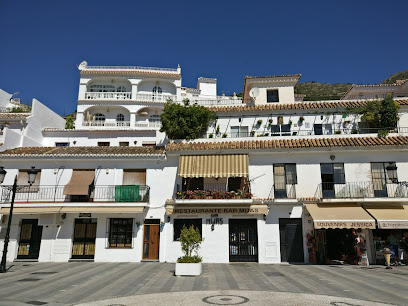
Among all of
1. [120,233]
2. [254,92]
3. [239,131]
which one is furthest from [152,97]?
[120,233]

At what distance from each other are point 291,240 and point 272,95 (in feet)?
42.5

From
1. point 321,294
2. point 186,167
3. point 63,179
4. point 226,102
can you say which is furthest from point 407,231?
point 63,179

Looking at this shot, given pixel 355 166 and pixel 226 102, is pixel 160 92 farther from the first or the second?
pixel 355 166

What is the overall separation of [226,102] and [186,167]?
31.3 feet

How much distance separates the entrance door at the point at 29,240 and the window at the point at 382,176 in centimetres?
2241

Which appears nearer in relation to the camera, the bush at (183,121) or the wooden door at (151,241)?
the wooden door at (151,241)

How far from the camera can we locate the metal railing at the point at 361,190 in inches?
765

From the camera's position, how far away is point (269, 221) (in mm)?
19859

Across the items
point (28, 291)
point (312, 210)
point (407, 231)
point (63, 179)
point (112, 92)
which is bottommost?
point (28, 291)

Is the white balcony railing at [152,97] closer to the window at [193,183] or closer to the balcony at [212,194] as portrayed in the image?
the window at [193,183]

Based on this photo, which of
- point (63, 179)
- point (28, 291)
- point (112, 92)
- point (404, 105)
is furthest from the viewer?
point (112, 92)

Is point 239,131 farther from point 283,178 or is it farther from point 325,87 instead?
point 325,87

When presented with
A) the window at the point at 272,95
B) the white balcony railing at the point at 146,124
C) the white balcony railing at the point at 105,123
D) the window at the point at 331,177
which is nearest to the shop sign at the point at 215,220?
the window at the point at 331,177

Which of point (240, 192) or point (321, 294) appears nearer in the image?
point (321, 294)
